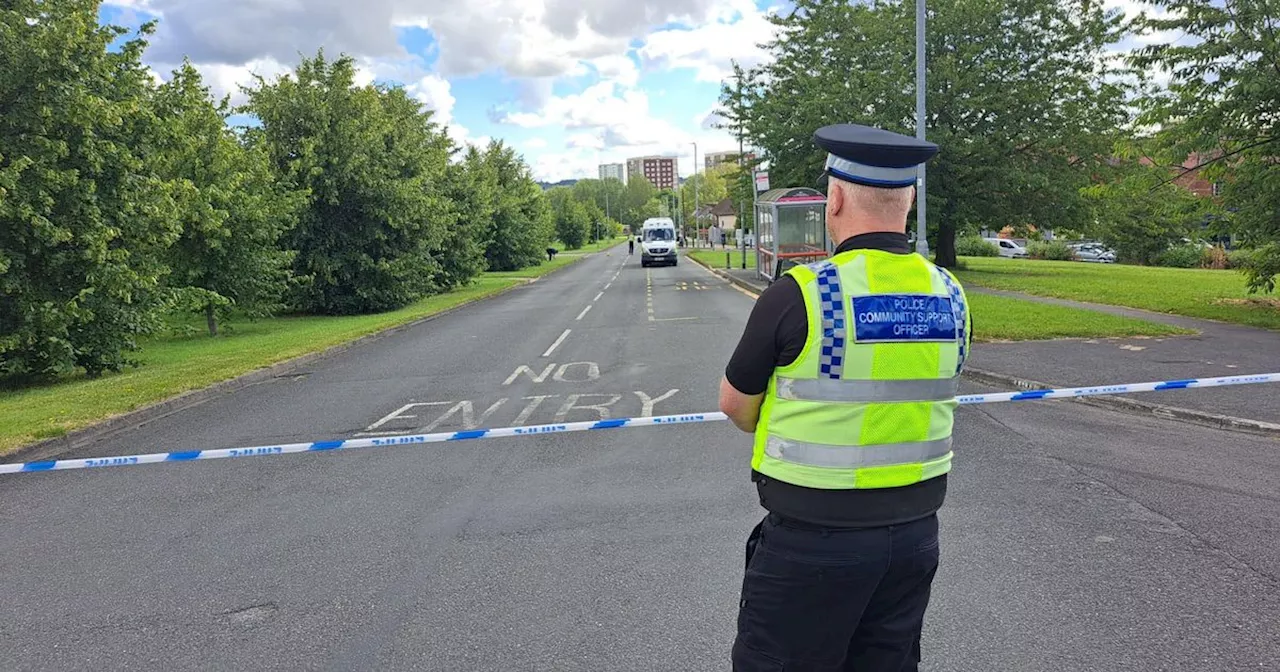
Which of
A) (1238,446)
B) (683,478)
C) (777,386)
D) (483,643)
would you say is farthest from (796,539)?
(1238,446)

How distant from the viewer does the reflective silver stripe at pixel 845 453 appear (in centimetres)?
217

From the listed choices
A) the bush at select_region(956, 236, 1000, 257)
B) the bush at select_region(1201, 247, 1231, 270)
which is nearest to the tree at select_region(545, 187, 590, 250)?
the bush at select_region(956, 236, 1000, 257)

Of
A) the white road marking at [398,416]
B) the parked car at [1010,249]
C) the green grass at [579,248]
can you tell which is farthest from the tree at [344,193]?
the green grass at [579,248]

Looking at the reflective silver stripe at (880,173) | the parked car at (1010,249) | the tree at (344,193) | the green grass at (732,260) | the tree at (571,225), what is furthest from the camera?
Result: the tree at (571,225)

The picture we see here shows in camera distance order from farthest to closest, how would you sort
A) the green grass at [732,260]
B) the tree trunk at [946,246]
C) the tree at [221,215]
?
the green grass at [732,260], the tree trunk at [946,246], the tree at [221,215]

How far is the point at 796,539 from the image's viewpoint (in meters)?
2.19

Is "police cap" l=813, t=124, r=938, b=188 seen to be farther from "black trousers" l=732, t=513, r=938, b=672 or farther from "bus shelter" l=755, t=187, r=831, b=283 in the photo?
"bus shelter" l=755, t=187, r=831, b=283

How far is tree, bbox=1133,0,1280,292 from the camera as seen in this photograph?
12.6 metres

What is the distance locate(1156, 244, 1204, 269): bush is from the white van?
25.3 metres

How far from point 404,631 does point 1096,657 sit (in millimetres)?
3007

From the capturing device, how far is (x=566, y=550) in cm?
491

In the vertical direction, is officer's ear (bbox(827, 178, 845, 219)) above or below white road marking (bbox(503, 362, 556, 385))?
above

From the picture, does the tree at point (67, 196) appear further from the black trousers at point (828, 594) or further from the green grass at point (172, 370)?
the black trousers at point (828, 594)

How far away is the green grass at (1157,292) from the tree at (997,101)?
2357 millimetres
